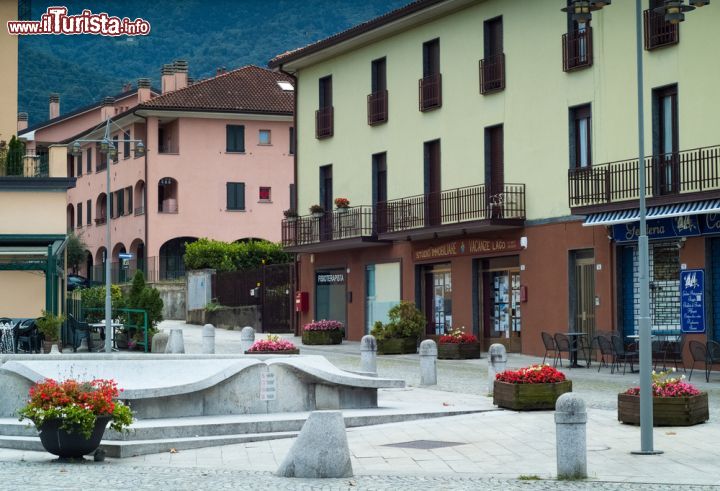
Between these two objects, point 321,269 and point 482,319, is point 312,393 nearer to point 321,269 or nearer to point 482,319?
point 482,319

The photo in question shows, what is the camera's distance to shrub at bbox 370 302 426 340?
36.3m

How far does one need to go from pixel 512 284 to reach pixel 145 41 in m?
139

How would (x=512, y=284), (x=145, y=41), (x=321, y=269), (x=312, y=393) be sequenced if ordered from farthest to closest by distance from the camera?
(x=145, y=41)
(x=321, y=269)
(x=512, y=284)
(x=312, y=393)

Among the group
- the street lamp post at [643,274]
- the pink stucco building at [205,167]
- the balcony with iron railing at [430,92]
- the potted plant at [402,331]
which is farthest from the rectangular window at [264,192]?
the street lamp post at [643,274]

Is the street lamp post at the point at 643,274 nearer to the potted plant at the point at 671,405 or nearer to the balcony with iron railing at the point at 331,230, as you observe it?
the potted plant at the point at 671,405

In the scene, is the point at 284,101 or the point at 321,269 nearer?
the point at 321,269

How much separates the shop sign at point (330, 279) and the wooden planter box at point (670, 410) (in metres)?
26.3

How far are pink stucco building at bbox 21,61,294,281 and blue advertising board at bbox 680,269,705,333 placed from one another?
3834 cm

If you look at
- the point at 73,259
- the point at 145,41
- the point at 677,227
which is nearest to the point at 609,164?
the point at 677,227

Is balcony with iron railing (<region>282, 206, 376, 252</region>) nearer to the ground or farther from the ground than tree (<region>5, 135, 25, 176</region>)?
nearer to the ground

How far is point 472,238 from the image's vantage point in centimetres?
3619

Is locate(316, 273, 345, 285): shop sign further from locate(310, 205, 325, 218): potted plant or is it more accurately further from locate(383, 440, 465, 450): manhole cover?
locate(383, 440, 465, 450): manhole cover

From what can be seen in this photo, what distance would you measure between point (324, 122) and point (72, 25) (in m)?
11.6

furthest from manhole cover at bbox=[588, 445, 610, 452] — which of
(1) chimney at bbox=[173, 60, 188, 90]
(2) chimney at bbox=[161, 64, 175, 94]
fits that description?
(1) chimney at bbox=[173, 60, 188, 90]
